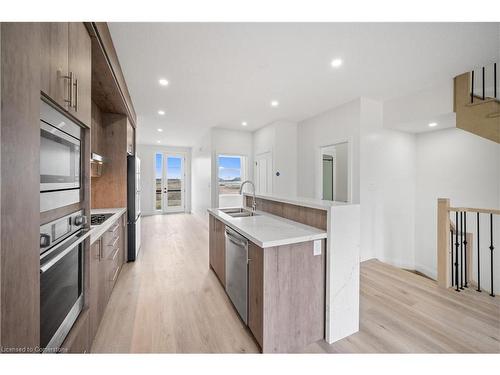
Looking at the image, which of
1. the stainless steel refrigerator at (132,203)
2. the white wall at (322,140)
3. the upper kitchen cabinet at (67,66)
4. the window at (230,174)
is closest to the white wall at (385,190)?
the white wall at (322,140)

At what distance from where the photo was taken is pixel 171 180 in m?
8.15

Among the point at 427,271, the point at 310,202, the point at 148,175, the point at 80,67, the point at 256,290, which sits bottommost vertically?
the point at 427,271

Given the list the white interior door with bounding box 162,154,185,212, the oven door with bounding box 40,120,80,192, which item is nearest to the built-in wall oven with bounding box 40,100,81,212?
the oven door with bounding box 40,120,80,192

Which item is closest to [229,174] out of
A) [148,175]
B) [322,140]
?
[322,140]

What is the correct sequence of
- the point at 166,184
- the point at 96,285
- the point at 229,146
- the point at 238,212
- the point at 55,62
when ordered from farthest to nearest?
1. the point at 166,184
2. the point at 229,146
3. the point at 238,212
4. the point at 96,285
5. the point at 55,62

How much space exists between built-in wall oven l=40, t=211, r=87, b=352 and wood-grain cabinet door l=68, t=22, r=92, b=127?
0.64 metres

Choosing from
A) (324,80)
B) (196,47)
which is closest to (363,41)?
(324,80)

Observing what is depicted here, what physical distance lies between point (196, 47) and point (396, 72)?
241cm

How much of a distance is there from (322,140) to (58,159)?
4.03m

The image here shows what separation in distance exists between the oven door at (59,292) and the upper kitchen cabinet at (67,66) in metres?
0.71

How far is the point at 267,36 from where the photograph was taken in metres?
1.89

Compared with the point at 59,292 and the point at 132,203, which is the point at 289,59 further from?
the point at 132,203

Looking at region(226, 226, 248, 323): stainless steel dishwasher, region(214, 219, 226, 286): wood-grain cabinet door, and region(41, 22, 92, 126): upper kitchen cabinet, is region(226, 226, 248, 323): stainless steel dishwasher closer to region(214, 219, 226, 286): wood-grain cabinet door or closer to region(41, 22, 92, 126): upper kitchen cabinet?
region(214, 219, 226, 286): wood-grain cabinet door
